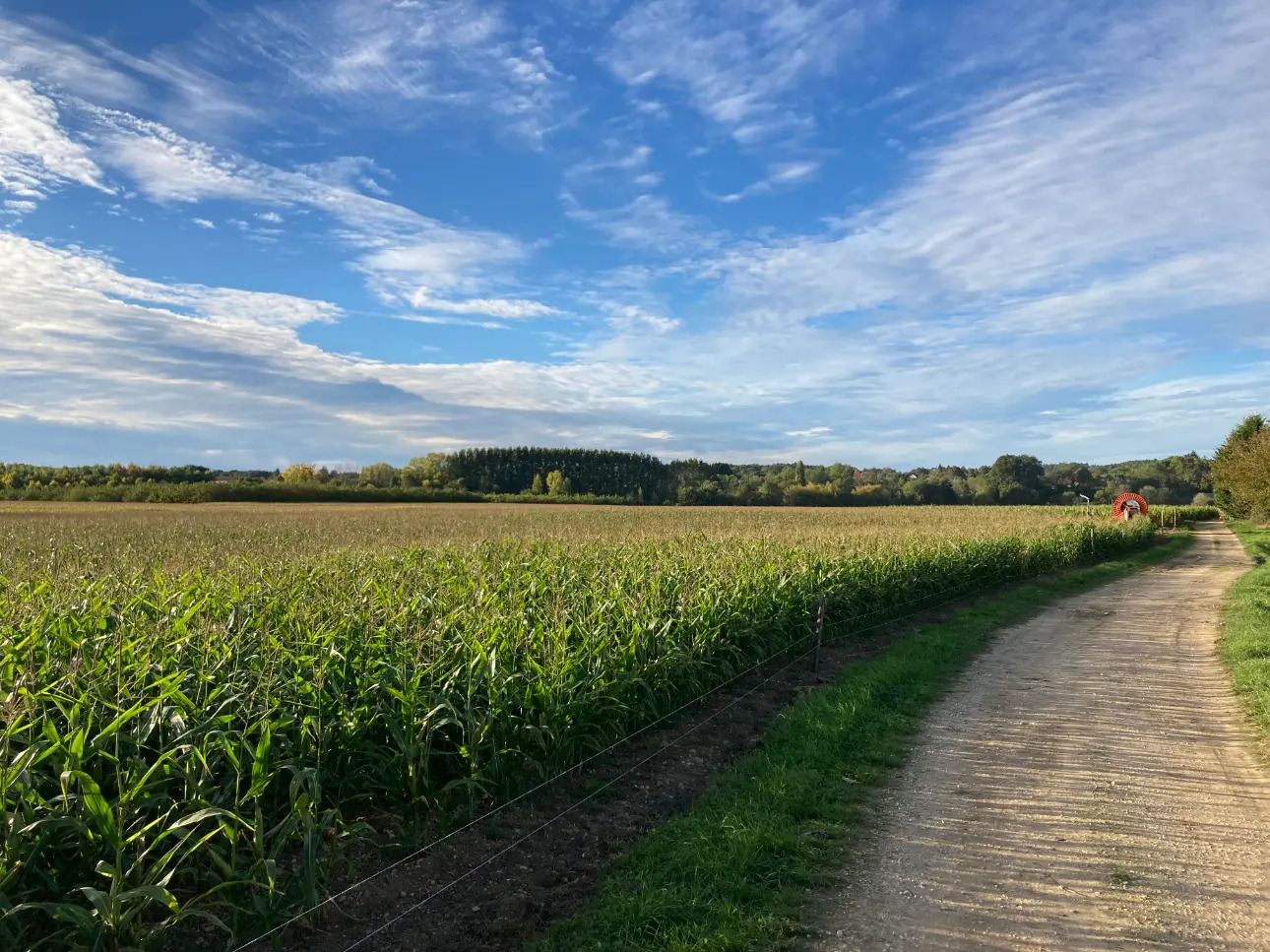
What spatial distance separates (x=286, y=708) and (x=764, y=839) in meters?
3.32

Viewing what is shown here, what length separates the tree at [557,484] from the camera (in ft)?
306

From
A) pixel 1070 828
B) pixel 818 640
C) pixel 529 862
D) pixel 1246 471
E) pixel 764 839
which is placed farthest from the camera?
pixel 1246 471

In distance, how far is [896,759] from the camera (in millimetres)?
6617

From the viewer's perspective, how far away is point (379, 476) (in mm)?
95000

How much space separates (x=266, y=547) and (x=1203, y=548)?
39.0 meters

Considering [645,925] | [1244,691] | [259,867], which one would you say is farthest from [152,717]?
[1244,691]

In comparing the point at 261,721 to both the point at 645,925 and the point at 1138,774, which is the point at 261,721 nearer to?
the point at 645,925

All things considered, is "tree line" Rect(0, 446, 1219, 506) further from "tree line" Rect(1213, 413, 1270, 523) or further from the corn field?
the corn field

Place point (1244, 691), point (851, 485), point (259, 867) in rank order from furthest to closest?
point (851, 485) → point (1244, 691) → point (259, 867)

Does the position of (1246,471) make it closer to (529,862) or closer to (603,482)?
(529,862)

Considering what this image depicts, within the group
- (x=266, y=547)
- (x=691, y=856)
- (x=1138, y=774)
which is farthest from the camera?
(x=266, y=547)


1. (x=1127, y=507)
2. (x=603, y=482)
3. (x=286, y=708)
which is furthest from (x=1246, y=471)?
(x=603, y=482)

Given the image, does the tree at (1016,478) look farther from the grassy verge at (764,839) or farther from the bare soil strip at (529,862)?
the bare soil strip at (529,862)

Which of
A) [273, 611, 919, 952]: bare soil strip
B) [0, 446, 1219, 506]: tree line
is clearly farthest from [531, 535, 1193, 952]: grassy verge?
[0, 446, 1219, 506]: tree line
